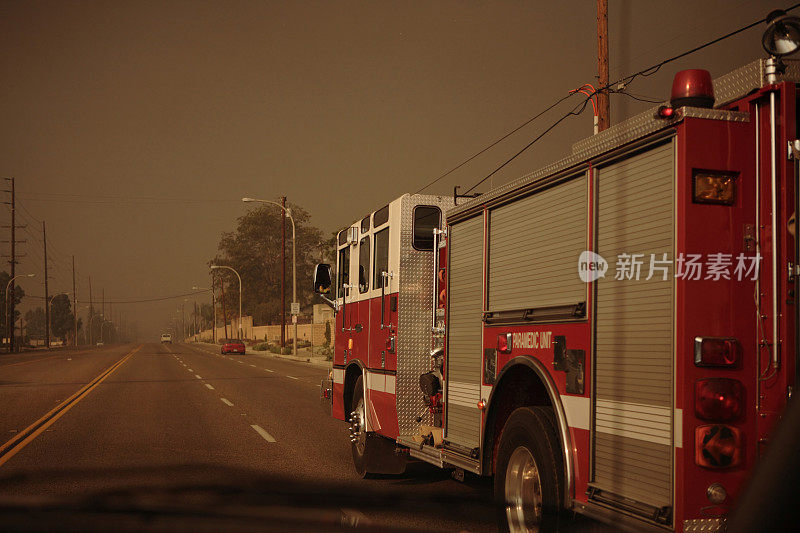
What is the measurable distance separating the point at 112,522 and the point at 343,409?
721cm

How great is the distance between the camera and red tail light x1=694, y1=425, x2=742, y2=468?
386 cm

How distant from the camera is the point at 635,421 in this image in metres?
4.27

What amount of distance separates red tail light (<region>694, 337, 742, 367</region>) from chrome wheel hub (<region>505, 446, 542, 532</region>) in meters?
1.66

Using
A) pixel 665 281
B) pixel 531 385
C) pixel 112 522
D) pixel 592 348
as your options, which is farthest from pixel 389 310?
pixel 112 522

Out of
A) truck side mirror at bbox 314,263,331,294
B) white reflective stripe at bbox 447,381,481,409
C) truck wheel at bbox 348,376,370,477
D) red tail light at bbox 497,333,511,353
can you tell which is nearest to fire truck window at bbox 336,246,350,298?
truck side mirror at bbox 314,263,331,294

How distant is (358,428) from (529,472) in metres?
4.24

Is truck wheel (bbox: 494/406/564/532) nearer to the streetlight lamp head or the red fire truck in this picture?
the red fire truck

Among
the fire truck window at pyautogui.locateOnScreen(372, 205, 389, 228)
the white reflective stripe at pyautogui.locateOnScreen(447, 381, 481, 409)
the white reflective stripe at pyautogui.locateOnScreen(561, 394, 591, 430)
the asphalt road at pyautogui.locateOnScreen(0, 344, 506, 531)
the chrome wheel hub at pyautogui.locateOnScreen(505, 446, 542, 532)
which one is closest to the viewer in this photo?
the asphalt road at pyautogui.locateOnScreen(0, 344, 506, 531)

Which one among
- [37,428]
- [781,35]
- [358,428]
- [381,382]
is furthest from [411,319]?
[37,428]

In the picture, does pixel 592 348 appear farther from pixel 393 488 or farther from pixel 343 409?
pixel 343 409

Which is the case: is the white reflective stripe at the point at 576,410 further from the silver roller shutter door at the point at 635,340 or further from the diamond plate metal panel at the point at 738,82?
the diamond plate metal panel at the point at 738,82

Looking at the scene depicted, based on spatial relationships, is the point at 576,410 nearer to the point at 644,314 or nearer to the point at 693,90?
the point at 644,314

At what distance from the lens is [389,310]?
861 cm

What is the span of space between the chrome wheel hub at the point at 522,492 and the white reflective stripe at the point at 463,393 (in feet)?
2.86
